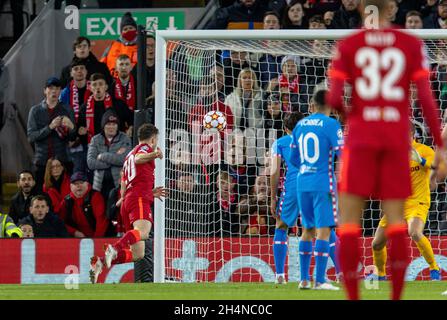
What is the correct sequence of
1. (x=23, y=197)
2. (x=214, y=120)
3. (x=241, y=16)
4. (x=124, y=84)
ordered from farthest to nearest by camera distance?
1. (x=241, y=16)
2. (x=124, y=84)
3. (x=23, y=197)
4. (x=214, y=120)

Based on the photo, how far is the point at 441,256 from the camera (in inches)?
594

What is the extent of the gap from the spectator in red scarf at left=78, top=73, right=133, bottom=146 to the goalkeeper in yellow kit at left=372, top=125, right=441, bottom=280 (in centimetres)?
457

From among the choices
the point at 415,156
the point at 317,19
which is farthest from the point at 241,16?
the point at 415,156

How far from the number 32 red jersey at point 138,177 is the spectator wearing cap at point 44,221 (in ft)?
7.31

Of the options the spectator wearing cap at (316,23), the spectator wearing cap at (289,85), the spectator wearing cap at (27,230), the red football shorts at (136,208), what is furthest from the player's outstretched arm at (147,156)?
the spectator wearing cap at (316,23)

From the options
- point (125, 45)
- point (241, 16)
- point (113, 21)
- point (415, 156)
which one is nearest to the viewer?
point (415, 156)

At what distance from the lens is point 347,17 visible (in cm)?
1728

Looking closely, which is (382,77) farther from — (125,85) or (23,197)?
(125,85)

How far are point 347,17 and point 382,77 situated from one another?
9.30m

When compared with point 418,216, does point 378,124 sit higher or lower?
higher

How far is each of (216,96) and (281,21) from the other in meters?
2.28

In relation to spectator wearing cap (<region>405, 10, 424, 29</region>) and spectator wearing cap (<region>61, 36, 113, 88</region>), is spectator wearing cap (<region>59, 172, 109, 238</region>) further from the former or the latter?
spectator wearing cap (<region>405, 10, 424, 29</region>)

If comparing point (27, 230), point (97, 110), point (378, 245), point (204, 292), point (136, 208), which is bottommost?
point (204, 292)
